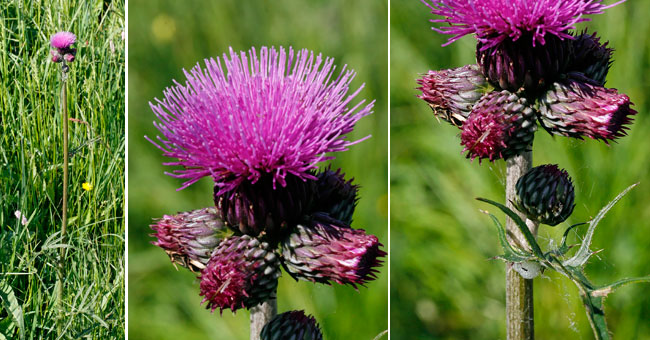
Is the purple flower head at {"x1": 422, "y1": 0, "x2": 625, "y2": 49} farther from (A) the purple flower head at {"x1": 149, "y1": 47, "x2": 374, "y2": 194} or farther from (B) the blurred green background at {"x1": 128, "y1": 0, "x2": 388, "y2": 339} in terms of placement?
(B) the blurred green background at {"x1": 128, "y1": 0, "x2": 388, "y2": 339}

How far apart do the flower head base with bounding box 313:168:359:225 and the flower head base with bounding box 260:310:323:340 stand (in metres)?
0.33

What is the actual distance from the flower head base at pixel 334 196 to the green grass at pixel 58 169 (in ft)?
2.82

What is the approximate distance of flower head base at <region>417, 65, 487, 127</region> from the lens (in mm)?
2137

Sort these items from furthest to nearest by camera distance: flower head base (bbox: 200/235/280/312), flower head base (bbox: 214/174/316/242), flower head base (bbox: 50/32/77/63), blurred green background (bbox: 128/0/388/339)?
blurred green background (bbox: 128/0/388/339), flower head base (bbox: 50/32/77/63), flower head base (bbox: 214/174/316/242), flower head base (bbox: 200/235/280/312)

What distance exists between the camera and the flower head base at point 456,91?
7.01ft

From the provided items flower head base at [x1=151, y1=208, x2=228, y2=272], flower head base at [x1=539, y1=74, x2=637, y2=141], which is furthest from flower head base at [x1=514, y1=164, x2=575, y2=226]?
flower head base at [x1=151, y1=208, x2=228, y2=272]

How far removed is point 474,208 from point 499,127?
1340 millimetres

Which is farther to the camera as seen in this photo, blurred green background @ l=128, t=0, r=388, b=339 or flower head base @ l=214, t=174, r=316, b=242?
blurred green background @ l=128, t=0, r=388, b=339

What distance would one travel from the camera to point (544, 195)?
204 cm

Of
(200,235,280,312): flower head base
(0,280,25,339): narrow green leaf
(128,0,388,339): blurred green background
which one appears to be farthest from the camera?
(128,0,388,339): blurred green background

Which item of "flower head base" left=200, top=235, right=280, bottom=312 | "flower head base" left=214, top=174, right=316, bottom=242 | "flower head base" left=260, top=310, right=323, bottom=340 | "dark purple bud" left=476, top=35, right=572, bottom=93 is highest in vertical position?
"dark purple bud" left=476, top=35, right=572, bottom=93

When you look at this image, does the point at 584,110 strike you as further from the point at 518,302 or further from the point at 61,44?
the point at 61,44

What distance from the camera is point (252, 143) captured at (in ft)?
6.10

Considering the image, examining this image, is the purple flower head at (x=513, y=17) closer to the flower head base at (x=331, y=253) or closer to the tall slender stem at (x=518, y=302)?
the tall slender stem at (x=518, y=302)
